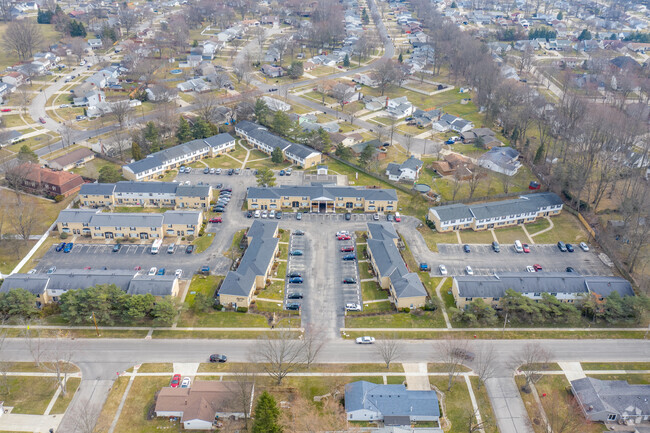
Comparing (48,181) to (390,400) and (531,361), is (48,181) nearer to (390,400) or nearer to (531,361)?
(390,400)

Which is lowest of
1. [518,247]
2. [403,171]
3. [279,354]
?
[518,247]

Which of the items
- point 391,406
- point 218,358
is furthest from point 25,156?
point 391,406

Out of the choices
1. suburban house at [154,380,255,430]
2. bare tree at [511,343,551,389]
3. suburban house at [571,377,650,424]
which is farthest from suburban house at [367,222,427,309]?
suburban house at [154,380,255,430]

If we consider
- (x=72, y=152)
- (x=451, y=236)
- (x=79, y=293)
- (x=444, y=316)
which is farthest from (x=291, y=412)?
(x=72, y=152)

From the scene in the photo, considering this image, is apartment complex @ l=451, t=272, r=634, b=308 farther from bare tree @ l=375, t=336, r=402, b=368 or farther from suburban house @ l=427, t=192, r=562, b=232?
suburban house @ l=427, t=192, r=562, b=232

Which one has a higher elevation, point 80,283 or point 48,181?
point 48,181

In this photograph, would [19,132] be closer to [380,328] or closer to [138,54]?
[138,54]
